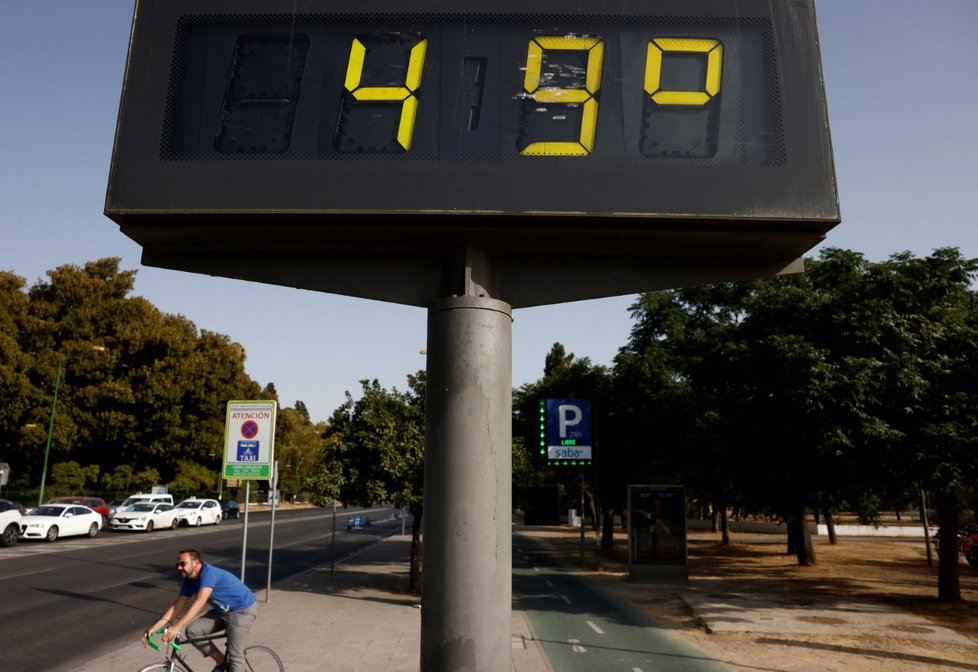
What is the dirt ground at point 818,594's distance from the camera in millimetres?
11211

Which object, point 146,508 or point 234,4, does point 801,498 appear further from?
point 146,508

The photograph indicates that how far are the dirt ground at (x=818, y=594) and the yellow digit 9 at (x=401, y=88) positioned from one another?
961cm

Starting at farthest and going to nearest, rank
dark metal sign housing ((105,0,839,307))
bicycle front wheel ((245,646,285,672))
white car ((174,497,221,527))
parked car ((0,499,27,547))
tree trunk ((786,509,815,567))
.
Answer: white car ((174,497,221,527)), parked car ((0,499,27,547)), tree trunk ((786,509,815,567)), bicycle front wheel ((245,646,285,672)), dark metal sign housing ((105,0,839,307))

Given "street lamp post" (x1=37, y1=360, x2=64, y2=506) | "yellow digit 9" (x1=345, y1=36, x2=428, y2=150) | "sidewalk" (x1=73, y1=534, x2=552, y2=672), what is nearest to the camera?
"yellow digit 9" (x1=345, y1=36, x2=428, y2=150)

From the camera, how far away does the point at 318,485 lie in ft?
58.0

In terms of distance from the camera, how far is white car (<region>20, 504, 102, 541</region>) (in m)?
28.9

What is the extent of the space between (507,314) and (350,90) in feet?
5.05

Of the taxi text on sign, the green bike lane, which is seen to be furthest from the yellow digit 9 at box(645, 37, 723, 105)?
the taxi text on sign

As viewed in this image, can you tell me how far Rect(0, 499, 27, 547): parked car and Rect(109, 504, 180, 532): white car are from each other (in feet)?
28.7

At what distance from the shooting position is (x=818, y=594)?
62.7ft

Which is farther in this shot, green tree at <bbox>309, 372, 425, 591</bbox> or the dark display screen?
green tree at <bbox>309, 372, 425, 591</bbox>

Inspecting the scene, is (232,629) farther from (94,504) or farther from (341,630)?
(94,504)

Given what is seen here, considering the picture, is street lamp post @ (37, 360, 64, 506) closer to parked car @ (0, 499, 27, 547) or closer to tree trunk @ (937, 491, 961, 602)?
parked car @ (0, 499, 27, 547)

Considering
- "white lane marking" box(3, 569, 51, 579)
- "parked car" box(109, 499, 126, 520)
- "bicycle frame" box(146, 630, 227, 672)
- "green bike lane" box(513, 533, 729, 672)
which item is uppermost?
"parked car" box(109, 499, 126, 520)
